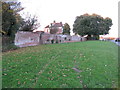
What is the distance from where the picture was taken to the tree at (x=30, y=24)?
72.9ft

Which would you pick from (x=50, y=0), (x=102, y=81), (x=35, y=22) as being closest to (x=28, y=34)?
(x=50, y=0)

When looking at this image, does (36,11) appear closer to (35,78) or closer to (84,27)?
(84,27)

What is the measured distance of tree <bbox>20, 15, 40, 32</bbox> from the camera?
72.9ft

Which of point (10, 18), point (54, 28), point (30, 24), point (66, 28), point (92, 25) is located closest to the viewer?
point (10, 18)

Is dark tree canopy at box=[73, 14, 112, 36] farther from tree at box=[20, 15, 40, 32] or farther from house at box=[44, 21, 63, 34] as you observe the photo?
tree at box=[20, 15, 40, 32]

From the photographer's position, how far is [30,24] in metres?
22.9

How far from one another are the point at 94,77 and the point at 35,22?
22.0 m

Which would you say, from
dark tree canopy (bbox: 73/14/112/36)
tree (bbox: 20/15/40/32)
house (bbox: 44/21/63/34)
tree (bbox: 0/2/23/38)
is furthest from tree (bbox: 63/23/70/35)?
tree (bbox: 0/2/23/38)

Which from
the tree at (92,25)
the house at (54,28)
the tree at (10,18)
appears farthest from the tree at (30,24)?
the tree at (92,25)

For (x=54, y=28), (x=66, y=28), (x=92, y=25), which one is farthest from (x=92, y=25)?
(x=54, y=28)

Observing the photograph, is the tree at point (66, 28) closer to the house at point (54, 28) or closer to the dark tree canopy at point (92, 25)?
the house at point (54, 28)

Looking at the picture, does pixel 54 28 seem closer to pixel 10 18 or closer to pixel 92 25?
pixel 92 25

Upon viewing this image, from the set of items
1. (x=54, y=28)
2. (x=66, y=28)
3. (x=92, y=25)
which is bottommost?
(x=54, y=28)

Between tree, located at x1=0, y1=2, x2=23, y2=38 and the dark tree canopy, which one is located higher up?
the dark tree canopy
